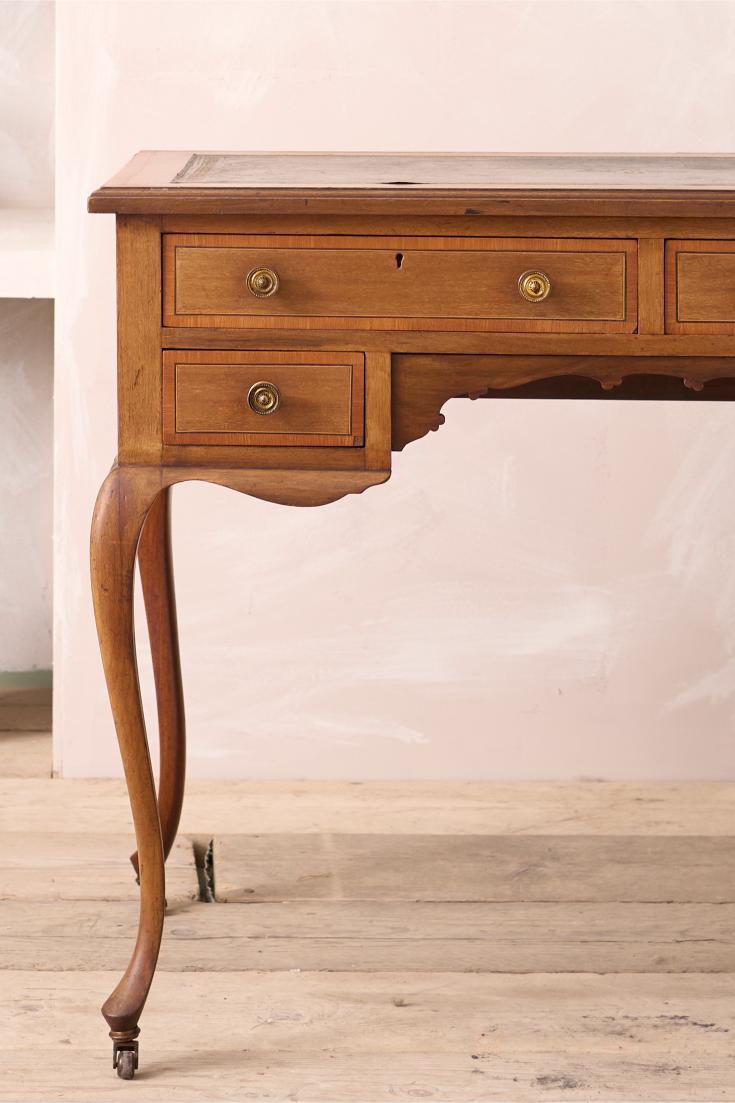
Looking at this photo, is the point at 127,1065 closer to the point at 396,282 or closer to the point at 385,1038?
the point at 385,1038

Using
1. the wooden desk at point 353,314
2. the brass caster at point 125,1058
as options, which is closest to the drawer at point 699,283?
the wooden desk at point 353,314

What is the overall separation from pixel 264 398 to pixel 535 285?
32 cm

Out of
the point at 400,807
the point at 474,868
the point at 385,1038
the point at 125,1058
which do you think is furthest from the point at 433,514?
the point at 125,1058

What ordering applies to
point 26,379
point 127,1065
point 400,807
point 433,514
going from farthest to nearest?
1. point 26,379
2. point 433,514
3. point 400,807
4. point 127,1065

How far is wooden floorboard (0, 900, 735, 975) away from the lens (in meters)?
1.67

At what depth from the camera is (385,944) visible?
1728 millimetres

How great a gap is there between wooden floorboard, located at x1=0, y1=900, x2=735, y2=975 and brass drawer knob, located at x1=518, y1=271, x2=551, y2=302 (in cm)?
84

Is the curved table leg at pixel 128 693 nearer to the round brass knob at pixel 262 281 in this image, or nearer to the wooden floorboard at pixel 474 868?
the round brass knob at pixel 262 281

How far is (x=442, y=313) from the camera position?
4.69ft

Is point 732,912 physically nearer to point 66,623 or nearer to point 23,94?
point 66,623

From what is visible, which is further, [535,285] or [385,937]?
[385,937]

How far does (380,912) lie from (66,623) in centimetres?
90

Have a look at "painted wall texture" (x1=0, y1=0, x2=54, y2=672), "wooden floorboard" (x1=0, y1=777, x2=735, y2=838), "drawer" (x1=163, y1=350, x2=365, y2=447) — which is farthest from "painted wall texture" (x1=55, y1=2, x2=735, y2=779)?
"drawer" (x1=163, y1=350, x2=365, y2=447)

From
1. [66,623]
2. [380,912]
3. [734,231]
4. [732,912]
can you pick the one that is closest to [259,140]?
[66,623]
